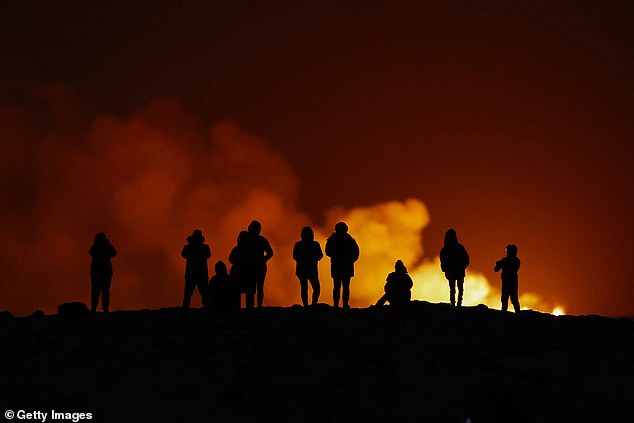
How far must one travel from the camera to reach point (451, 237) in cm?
2358

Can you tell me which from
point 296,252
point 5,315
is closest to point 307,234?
point 296,252

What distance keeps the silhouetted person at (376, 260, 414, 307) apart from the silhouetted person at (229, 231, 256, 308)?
3343 mm

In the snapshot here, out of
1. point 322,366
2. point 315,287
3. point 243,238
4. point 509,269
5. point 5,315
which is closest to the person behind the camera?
point 322,366

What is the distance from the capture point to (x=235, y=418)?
579 inches

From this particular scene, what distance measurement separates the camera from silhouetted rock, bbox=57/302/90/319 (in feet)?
69.3

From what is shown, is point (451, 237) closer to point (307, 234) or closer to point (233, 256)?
point (307, 234)

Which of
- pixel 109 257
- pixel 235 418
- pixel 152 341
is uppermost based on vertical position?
pixel 109 257

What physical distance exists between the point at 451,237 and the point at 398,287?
2735mm

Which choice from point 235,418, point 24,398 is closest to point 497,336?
point 235,418

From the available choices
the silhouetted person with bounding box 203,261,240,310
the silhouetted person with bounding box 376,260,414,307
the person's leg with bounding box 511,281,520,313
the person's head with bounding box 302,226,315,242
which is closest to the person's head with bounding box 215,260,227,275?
the silhouetted person with bounding box 203,261,240,310

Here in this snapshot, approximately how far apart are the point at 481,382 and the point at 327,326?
13.4ft

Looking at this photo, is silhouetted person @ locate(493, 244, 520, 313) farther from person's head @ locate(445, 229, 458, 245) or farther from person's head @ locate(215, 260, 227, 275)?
person's head @ locate(215, 260, 227, 275)

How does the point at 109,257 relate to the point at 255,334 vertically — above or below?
above

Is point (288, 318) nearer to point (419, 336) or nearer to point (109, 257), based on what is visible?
point (419, 336)
